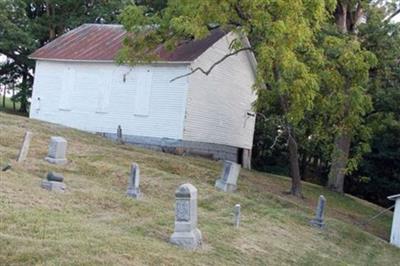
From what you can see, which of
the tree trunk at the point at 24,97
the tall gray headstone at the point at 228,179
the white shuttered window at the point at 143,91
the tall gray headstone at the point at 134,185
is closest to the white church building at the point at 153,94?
the white shuttered window at the point at 143,91

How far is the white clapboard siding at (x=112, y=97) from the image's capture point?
1021 inches

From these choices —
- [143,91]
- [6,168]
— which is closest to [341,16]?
[143,91]

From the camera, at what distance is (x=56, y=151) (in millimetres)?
15688

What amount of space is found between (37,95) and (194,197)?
71.0 ft

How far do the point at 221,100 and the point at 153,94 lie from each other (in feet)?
12.4

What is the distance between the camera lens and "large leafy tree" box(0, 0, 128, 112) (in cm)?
3775

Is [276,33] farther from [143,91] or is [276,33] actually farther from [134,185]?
[143,91]

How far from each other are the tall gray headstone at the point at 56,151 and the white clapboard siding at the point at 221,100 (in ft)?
34.2

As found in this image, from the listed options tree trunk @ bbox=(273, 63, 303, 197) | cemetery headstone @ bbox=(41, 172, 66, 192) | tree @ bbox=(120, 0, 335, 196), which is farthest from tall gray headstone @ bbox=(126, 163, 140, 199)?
tree trunk @ bbox=(273, 63, 303, 197)

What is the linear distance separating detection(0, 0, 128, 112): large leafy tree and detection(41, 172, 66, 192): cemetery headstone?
27468 millimetres

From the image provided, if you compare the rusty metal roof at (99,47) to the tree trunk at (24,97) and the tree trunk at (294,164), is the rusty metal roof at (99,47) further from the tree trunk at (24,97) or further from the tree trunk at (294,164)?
the tree trunk at (24,97)

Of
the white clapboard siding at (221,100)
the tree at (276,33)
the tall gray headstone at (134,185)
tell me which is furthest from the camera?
the white clapboard siding at (221,100)

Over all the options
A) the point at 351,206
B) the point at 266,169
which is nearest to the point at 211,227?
the point at 351,206

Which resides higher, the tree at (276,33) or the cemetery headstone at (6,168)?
the tree at (276,33)
